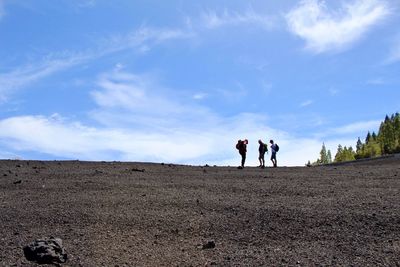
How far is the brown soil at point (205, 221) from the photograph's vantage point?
34.3 feet

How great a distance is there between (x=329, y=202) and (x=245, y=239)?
14.0ft

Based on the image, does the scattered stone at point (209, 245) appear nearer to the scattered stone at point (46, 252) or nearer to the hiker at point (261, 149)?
the scattered stone at point (46, 252)

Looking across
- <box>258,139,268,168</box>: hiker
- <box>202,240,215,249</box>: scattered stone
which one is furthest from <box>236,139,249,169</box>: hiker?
<box>202,240,215,249</box>: scattered stone

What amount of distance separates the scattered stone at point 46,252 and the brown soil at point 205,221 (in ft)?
0.64

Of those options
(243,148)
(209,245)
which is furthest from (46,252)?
(243,148)

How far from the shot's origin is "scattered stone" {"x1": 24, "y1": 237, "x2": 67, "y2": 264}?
9729mm

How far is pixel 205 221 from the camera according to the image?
12984 mm

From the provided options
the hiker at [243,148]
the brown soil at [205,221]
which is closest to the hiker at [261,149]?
the hiker at [243,148]

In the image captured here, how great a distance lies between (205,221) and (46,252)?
4.41 m

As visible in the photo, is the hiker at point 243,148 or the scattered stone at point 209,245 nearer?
the scattered stone at point 209,245

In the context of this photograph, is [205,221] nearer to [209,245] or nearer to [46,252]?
[209,245]

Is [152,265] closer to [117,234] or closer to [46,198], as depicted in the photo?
[117,234]

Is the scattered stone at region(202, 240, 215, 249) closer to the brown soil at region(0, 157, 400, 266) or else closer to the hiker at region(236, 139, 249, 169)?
the brown soil at region(0, 157, 400, 266)

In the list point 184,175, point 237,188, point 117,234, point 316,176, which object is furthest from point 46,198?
point 316,176
